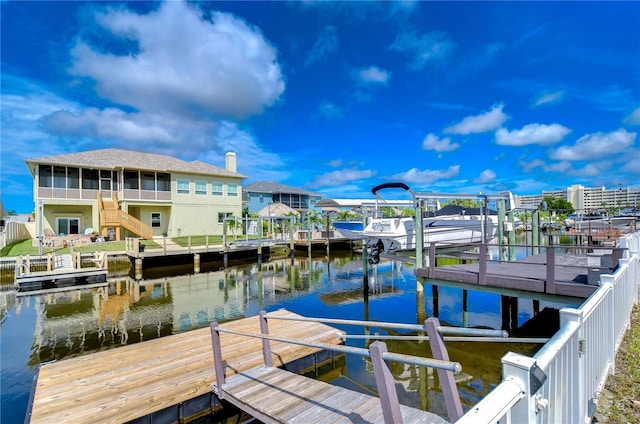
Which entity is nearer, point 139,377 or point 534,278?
point 139,377

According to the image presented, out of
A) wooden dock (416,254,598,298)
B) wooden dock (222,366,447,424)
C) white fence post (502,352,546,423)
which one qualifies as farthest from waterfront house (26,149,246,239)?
white fence post (502,352,546,423)

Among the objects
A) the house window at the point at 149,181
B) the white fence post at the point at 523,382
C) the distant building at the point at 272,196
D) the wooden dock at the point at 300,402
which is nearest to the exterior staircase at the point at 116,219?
the house window at the point at 149,181

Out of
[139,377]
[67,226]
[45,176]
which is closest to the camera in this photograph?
[139,377]

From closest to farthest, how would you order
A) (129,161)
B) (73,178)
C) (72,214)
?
(73,178) < (72,214) < (129,161)

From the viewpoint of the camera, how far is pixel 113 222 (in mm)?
25578

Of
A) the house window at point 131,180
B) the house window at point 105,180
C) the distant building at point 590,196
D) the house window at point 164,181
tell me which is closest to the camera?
the house window at point 105,180

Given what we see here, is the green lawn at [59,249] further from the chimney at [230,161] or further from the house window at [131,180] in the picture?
the chimney at [230,161]

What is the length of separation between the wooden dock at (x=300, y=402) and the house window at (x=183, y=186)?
28.7 m

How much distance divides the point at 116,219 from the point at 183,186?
6995 millimetres

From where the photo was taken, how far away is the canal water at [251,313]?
23.2ft

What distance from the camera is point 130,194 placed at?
28922mm

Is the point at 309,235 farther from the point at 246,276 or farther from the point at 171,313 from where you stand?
the point at 171,313

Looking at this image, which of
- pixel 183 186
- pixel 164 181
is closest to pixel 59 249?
pixel 164 181

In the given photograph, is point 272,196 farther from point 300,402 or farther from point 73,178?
point 300,402
